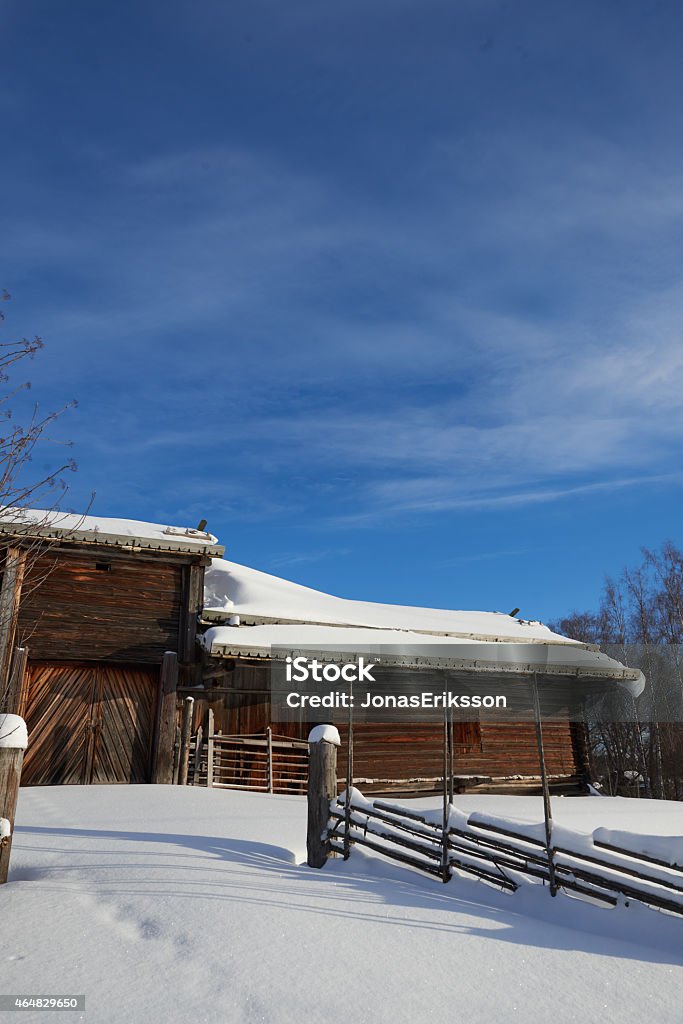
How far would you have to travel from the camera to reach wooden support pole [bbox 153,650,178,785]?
46.2 feet

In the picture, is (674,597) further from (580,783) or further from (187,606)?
(187,606)

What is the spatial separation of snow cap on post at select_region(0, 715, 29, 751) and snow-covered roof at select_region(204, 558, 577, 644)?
9.56 metres

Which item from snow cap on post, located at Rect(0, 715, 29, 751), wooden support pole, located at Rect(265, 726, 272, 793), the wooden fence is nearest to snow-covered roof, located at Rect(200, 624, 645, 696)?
wooden support pole, located at Rect(265, 726, 272, 793)

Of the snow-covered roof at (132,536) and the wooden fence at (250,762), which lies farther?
the snow-covered roof at (132,536)

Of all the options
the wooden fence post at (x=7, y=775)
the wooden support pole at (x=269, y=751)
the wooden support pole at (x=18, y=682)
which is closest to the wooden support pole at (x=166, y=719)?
the wooden support pole at (x=269, y=751)

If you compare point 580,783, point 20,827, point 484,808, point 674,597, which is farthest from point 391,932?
point 674,597

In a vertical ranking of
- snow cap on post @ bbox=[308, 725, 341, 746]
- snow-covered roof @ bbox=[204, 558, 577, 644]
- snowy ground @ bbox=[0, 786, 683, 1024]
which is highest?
snow-covered roof @ bbox=[204, 558, 577, 644]

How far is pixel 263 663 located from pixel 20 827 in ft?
24.2

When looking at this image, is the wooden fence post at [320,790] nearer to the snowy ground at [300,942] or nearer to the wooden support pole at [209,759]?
the snowy ground at [300,942]

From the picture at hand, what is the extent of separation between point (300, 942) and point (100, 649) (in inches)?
440

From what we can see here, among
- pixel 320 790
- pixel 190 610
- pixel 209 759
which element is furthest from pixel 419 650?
pixel 320 790

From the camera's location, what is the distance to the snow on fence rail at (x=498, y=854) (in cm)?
507

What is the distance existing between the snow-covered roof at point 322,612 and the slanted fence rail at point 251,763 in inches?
102

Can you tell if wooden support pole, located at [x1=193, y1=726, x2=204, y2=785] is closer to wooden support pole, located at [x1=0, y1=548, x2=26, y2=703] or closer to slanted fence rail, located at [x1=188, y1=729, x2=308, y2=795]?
slanted fence rail, located at [x1=188, y1=729, x2=308, y2=795]
